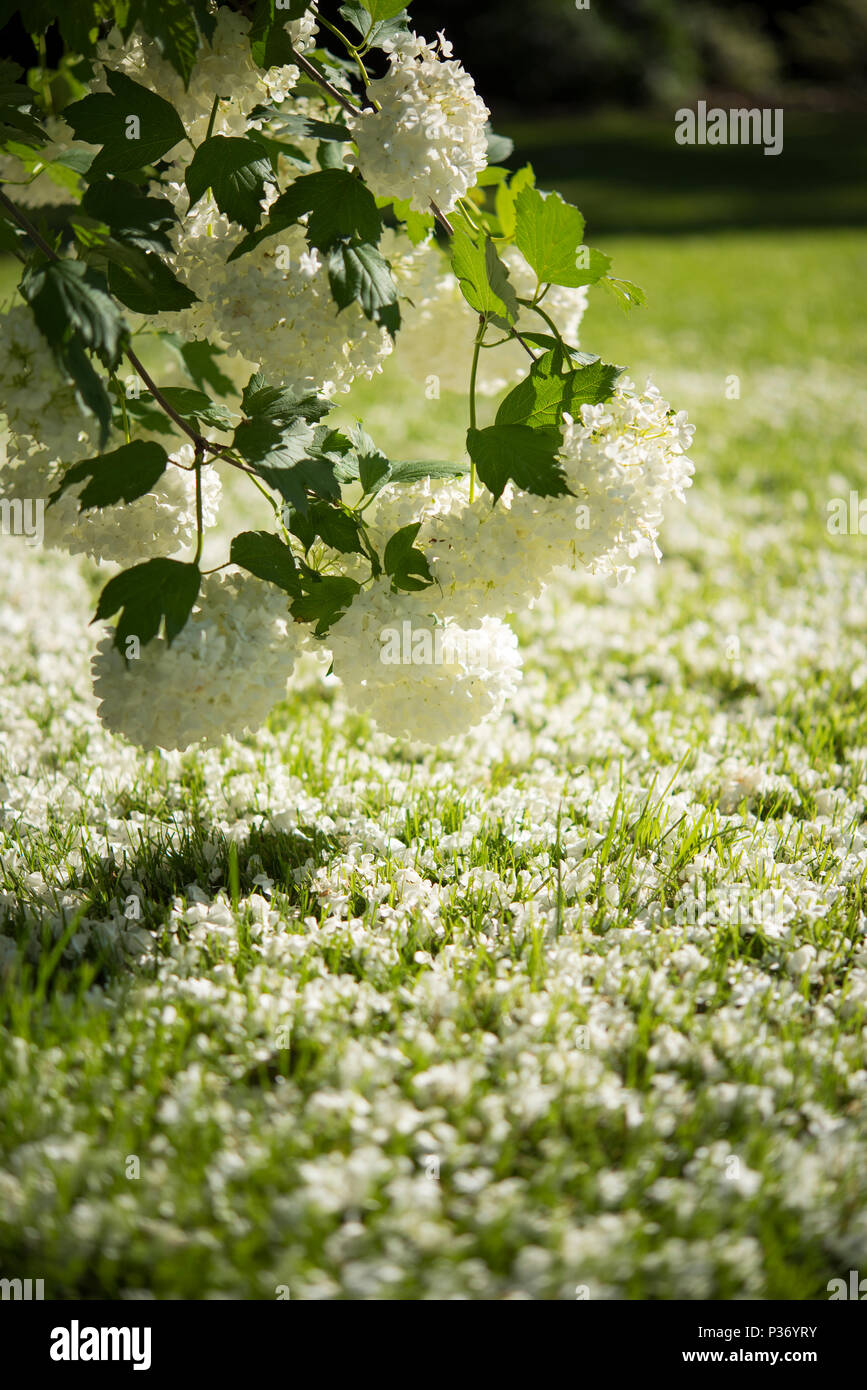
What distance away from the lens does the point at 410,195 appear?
2180 millimetres

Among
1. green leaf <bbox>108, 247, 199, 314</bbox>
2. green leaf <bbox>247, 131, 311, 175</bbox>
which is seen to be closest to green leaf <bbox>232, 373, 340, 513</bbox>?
green leaf <bbox>108, 247, 199, 314</bbox>

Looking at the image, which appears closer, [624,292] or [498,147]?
[624,292]

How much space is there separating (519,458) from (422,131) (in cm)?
68

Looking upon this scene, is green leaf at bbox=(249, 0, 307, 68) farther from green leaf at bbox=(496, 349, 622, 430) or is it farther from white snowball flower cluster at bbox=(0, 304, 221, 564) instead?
green leaf at bbox=(496, 349, 622, 430)

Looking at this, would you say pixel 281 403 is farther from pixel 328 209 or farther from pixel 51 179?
pixel 51 179

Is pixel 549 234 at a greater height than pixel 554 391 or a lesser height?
greater

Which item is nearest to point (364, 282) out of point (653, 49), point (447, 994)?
point (447, 994)

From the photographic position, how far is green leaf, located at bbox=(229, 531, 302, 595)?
2.27m

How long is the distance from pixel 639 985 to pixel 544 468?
1.16 meters

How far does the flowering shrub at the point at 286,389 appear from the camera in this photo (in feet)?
6.94

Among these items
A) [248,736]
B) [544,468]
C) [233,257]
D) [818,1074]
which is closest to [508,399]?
[544,468]

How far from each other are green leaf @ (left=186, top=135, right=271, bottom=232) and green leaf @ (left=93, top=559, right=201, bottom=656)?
2.48 feet

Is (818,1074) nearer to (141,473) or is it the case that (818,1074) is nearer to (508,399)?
(508,399)

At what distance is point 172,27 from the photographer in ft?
6.73
